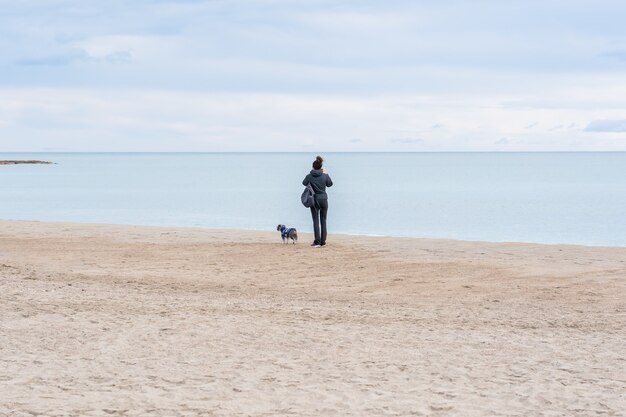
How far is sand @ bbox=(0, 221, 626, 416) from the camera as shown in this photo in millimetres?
7520

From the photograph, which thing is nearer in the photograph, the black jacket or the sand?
the sand

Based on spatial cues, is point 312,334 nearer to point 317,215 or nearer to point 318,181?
point 318,181

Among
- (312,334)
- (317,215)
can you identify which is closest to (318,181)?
(317,215)

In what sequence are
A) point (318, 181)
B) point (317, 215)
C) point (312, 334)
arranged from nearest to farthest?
point (312, 334) < point (318, 181) < point (317, 215)

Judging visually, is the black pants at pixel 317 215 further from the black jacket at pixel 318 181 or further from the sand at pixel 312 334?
the sand at pixel 312 334

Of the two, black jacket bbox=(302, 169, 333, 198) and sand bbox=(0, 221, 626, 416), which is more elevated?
black jacket bbox=(302, 169, 333, 198)

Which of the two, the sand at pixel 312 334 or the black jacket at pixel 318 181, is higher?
the black jacket at pixel 318 181

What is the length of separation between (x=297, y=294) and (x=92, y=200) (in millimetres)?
54330

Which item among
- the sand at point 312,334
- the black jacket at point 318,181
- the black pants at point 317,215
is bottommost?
the sand at point 312,334

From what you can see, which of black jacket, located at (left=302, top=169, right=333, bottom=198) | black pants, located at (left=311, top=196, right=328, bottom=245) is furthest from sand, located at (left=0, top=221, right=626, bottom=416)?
black jacket, located at (left=302, top=169, right=333, bottom=198)

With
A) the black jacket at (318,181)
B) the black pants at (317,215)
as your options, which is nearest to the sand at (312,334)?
the black pants at (317,215)

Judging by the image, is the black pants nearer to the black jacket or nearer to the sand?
the black jacket

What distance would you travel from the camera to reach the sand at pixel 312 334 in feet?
24.7

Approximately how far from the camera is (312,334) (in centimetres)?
1038
